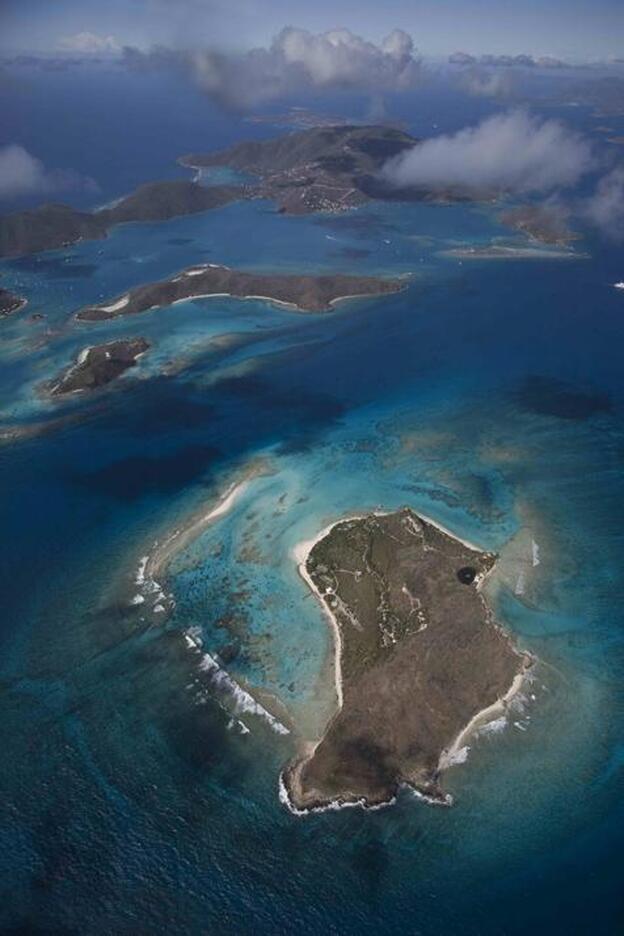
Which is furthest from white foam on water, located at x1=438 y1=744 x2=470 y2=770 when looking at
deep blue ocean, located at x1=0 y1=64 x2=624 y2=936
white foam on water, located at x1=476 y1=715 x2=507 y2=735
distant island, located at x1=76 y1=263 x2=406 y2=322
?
distant island, located at x1=76 y1=263 x2=406 y2=322

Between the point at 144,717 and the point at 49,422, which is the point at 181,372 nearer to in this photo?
the point at 49,422

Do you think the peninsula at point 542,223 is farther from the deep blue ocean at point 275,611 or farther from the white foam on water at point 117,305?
the white foam on water at point 117,305

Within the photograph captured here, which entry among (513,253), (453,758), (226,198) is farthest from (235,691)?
(226,198)

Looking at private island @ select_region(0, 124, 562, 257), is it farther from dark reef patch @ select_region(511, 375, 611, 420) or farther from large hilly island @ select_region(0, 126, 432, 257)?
dark reef patch @ select_region(511, 375, 611, 420)

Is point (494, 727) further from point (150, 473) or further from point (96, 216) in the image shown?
point (96, 216)

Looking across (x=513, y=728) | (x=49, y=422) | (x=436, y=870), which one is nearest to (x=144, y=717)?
(x=436, y=870)

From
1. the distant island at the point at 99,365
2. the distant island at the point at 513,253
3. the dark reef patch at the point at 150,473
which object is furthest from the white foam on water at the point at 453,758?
the distant island at the point at 513,253
